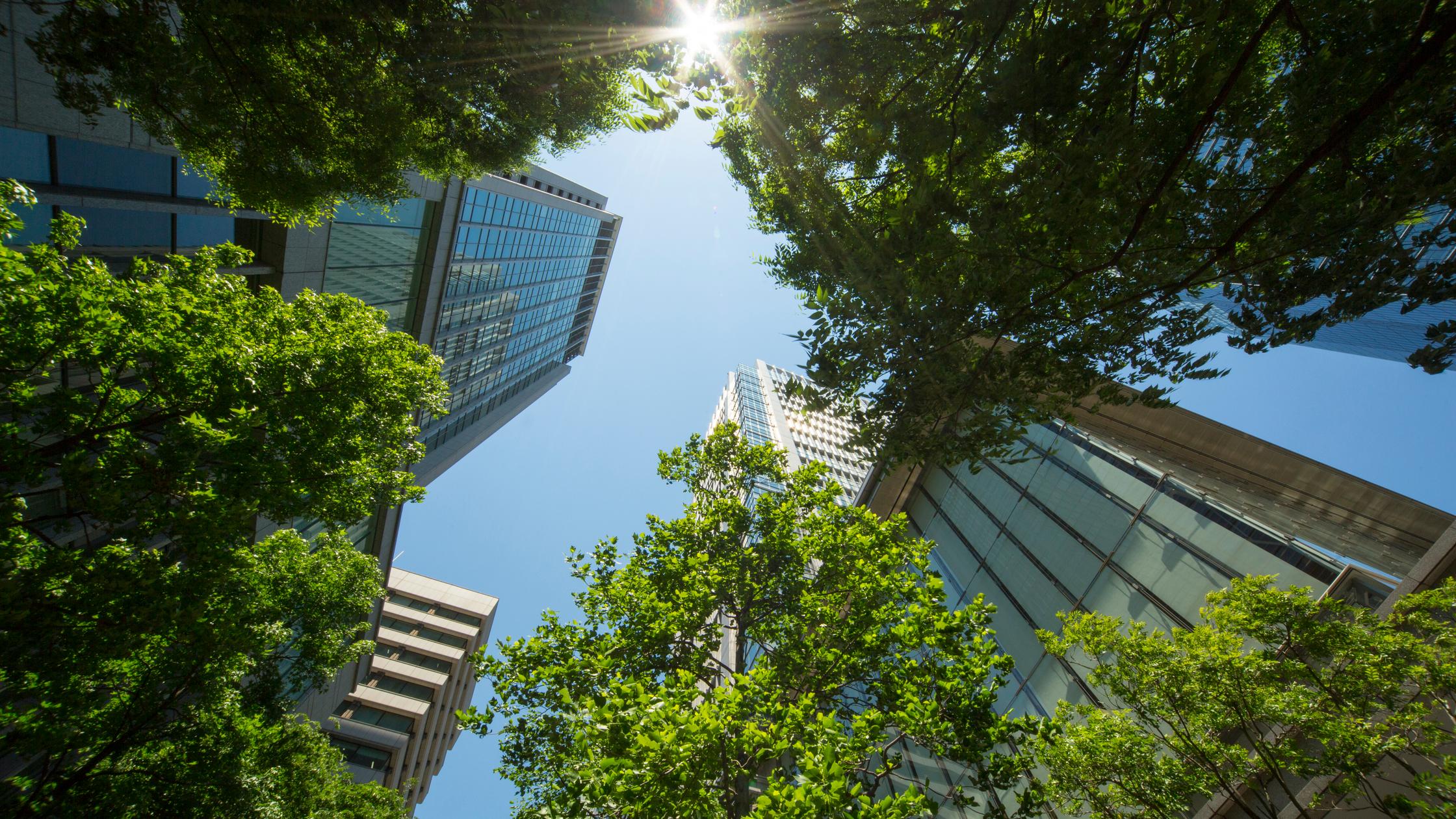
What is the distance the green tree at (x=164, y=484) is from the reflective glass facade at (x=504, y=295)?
26.5 ft

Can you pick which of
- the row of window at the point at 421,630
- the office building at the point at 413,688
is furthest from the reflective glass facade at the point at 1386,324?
the row of window at the point at 421,630

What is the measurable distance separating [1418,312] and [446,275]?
30830 mm

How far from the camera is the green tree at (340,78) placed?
6.71 metres

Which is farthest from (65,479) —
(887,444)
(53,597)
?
(887,444)

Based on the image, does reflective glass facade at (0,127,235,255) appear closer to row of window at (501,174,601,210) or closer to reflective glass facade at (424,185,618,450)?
reflective glass facade at (424,185,618,450)

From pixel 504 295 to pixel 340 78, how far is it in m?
26.2

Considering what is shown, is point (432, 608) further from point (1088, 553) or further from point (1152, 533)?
point (1152, 533)

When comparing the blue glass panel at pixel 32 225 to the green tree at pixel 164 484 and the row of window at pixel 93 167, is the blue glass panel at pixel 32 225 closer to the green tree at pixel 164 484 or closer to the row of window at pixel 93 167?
the row of window at pixel 93 167

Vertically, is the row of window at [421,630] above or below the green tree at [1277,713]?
below

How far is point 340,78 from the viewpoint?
8.10 metres

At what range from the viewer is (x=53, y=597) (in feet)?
20.7

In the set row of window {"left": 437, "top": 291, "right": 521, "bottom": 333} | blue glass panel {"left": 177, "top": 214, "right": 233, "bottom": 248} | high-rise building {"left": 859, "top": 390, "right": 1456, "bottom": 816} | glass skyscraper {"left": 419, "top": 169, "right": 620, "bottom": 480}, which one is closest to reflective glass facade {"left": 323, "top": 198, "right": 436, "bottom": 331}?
glass skyscraper {"left": 419, "top": 169, "right": 620, "bottom": 480}

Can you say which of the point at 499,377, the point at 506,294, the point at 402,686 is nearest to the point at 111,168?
the point at 506,294

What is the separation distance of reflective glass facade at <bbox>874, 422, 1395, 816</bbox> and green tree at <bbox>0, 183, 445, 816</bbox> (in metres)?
10.5
